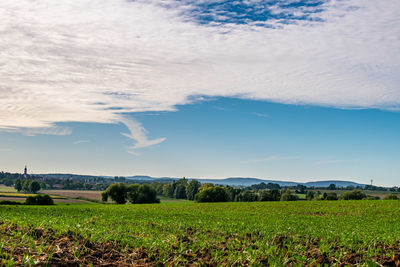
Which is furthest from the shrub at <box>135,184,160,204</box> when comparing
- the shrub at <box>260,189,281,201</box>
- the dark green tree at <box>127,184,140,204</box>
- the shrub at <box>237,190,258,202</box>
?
the shrub at <box>260,189,281,201</box>

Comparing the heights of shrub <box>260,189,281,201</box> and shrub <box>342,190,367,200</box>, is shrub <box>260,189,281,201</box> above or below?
below

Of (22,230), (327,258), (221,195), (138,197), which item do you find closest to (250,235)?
(327,258)

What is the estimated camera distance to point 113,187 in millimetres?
120125

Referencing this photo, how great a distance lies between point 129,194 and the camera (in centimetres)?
12106

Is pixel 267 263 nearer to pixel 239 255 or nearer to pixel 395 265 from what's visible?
pixel 239 255

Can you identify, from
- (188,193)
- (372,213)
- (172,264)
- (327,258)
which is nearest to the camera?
(172,264)

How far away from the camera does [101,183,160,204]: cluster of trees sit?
119 metres

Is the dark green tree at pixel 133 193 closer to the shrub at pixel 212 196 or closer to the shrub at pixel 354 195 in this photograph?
the shrub at pixel 212 196

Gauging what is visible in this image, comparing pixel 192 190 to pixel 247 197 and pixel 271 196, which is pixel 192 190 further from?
pixel 271 196

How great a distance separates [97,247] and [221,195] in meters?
108

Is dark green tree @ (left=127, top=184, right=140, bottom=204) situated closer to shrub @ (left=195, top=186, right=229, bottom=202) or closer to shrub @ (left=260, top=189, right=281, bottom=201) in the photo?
shrub @ (left=195, top=186, right=229, bottom=202)

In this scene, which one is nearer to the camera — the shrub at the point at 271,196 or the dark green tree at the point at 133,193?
the dark green tree at the point at 133,193

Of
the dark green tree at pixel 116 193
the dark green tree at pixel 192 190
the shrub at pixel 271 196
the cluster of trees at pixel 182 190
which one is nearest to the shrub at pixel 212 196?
the shrub at pixel 271 196

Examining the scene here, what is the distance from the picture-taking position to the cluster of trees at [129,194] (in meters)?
119
